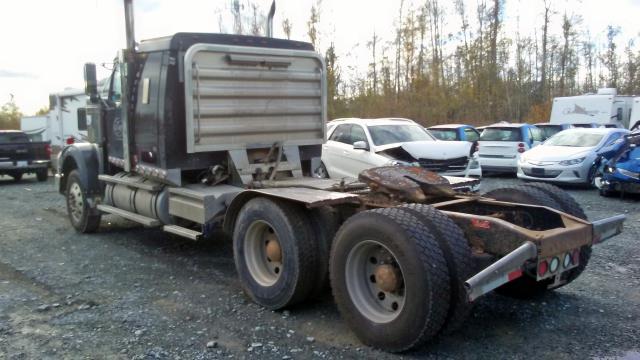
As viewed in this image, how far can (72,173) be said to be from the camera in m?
9.40

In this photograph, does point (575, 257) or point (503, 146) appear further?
point (503, 146)

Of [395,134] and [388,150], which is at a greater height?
[395,134]

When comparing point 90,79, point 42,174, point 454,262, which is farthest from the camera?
point 42,174

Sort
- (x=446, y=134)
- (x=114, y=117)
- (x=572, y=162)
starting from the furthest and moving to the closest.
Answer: (x=446, y=134) → (x=572, y=162) → (x=114, y=117)

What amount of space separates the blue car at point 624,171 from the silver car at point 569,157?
1480 millimetres

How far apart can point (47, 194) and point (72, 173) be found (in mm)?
6614

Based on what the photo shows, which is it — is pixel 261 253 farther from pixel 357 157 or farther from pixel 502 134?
pixel 502 134

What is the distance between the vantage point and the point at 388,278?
14.5ft

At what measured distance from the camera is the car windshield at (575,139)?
15252mm

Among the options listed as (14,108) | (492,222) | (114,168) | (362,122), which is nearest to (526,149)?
(362,122)

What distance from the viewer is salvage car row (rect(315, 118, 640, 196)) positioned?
1102cm

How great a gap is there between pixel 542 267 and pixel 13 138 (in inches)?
714

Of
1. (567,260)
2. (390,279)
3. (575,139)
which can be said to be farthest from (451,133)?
(390,279)

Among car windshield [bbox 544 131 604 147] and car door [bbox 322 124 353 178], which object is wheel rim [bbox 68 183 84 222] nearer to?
car door [bbox 322 124 353 178]
